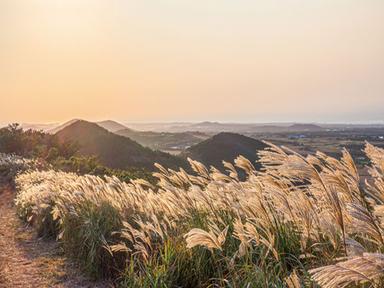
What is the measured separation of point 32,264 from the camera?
7.52m

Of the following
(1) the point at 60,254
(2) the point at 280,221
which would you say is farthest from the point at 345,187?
(1) the point at 60,254

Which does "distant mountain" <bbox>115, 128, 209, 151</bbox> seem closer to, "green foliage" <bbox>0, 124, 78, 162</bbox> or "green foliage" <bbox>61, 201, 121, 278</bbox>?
"green foliage" <bbox>0, 124, 78, 162</bbox>

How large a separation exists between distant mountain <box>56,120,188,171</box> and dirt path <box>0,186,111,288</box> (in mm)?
36706

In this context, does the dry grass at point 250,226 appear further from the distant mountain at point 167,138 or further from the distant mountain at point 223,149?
the distant mountain at point 167,138

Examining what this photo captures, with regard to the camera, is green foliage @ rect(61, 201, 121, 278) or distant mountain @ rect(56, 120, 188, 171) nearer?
green foliage @ rect(61, 201, 121, 278)

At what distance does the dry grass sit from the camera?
2.97 m

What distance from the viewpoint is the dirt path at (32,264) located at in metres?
6.49

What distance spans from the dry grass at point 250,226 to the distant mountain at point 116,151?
39.5 metres

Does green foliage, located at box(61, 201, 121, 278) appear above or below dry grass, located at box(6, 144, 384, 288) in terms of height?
below

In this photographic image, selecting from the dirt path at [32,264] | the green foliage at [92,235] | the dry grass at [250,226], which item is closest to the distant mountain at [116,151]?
the dirt path at [32,264]

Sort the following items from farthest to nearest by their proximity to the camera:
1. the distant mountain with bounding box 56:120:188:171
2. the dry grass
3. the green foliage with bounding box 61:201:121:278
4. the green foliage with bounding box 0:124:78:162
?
the distant mountain with bounding box 56:120:188:171 < the green foliage with bounding box 0:124:78:162 < the green foliage with bounding box 61:201:121:278 < the dry grass

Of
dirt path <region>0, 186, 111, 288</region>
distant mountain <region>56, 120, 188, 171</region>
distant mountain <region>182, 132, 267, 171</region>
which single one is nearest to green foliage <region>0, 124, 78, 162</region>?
distant mountain <region>56, 120, 188, 171</region>

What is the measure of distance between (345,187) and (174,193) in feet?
9.92

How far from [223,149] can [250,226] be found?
63.6 m
